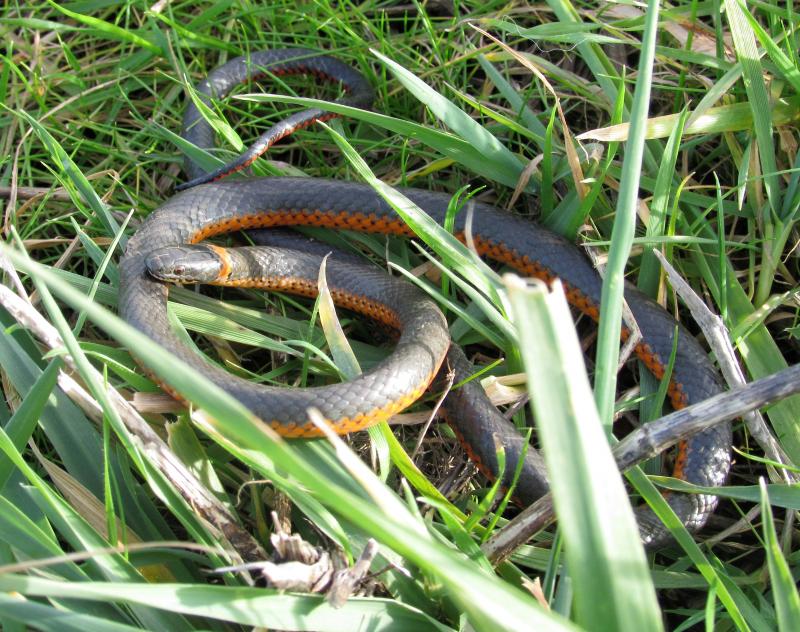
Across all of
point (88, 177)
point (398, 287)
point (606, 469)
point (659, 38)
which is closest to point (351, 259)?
point (398, 287)

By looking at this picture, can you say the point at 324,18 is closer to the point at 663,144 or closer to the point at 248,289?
the point at 248,289

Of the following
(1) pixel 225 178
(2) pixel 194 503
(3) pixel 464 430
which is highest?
(1) pixel 225 178

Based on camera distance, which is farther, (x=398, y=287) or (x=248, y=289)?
(x=248, y=289)

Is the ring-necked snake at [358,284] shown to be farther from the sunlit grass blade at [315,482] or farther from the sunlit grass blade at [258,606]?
the sunlit grass blade at [315,482]

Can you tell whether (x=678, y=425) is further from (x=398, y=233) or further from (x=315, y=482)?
(x=398, y=233)

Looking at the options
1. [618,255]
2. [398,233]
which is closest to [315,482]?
[618,255]

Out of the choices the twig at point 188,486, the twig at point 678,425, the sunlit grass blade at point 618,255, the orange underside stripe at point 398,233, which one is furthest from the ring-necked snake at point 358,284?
the sunlit grass blade at point 618,255

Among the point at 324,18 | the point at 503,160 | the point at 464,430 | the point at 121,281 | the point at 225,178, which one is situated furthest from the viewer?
the point at 324,18

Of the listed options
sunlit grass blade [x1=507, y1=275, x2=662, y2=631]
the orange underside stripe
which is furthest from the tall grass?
the orange underside stripe

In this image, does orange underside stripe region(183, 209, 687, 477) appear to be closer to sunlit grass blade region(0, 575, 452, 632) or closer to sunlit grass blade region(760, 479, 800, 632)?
sunlit grass blade region(760, 479, 800, 632)
